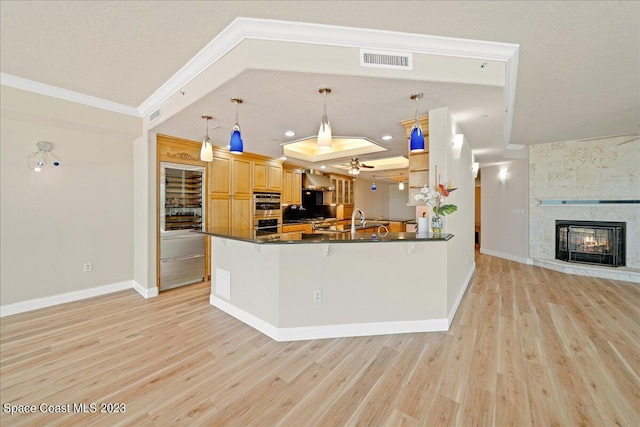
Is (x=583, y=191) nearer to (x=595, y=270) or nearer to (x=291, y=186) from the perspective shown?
(x=595, y=270)

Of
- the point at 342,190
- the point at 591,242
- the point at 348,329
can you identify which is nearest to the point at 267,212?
the point at 342,190

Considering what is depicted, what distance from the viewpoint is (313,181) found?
675 cm

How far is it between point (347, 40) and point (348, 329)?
8.40 feet

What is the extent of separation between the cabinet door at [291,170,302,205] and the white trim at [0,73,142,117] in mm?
3382

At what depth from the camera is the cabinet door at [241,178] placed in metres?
4.93

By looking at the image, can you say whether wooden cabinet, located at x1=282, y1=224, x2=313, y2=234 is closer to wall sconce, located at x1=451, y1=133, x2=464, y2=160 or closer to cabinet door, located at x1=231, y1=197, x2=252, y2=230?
cabinet door, located at x1=231, y1=197, x2=252, y2=230

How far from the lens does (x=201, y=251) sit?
14.7 ft

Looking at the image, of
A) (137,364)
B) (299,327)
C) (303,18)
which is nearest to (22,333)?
(137,364)

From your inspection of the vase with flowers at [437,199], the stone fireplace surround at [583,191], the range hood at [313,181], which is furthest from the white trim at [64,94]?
the stone fireplace surround at [583,191]

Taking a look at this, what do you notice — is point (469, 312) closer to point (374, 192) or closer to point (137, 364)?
point (137, 364)

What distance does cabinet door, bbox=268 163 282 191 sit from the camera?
5645mm

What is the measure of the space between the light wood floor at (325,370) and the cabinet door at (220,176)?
212 cm

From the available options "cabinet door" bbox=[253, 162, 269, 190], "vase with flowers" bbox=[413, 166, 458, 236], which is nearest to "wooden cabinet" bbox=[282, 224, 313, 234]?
"cabinet door" bbox=[253, 162, 269, 190]

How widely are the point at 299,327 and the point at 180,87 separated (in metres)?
2.73
